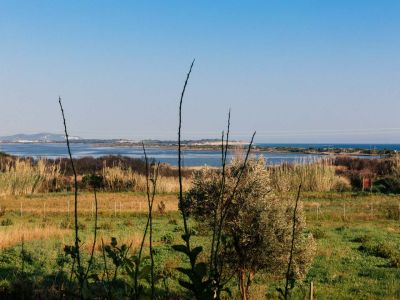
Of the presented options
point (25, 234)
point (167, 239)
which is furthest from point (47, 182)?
point (167, 239)

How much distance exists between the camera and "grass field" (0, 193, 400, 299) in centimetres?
1120

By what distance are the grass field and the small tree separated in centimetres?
82

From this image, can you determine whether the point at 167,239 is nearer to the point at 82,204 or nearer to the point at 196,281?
the point at 82,204

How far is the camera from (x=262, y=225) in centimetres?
843

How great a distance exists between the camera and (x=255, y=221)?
8508mm

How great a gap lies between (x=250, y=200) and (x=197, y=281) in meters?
6.98

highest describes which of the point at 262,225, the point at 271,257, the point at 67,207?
the point at 262,225

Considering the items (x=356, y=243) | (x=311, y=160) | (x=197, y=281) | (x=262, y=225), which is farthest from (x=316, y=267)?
(x=311, y=160)

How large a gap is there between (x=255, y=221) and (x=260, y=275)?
3392 mm

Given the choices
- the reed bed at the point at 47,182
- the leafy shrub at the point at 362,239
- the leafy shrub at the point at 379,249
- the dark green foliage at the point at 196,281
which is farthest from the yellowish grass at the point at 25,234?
the reed bed at the point at 47,182

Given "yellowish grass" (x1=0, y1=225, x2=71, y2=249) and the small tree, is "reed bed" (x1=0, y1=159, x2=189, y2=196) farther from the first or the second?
the small tree

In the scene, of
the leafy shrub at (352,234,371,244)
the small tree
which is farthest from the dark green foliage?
the leafy shrub at (352,234,371,244)

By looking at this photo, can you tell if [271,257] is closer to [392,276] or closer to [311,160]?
[392,276]

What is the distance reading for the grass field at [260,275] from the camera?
11.2 meters
